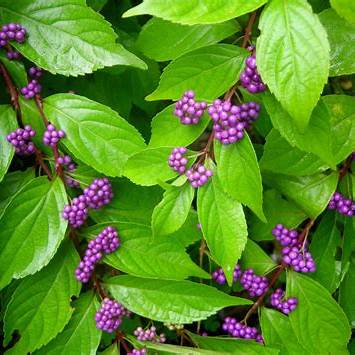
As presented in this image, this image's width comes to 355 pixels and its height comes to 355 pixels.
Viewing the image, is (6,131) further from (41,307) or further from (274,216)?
(274,216)

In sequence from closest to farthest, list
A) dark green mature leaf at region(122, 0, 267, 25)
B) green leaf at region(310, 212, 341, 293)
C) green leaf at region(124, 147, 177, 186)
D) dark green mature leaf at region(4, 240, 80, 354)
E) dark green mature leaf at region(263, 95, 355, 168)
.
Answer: dark green mature leaf at region(122, 0, 267, 25) < dark green mature leaf at region(263, 95, 355, 168) < green leaf at region(124, 147, 177, 186) < dark green mature leaf at region(4, 240, 80, 354) < green leaf at region(310, 212, 341, 293)

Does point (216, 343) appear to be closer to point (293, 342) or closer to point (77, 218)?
point (293, 342)

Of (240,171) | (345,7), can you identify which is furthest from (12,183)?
(345,7)

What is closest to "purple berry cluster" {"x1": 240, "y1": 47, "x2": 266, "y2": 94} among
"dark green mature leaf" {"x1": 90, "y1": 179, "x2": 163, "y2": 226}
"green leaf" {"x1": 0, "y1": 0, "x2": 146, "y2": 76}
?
"green leaf" {"x1": 0, "y1": 0, "x2": 146, "y2": 76}

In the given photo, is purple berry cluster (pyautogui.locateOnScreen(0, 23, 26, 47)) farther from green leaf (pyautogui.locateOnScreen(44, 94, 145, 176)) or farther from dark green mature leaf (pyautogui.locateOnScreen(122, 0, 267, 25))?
dark green mature leaf (pyautogui.locateOnScreen(122, 0, 267, 25))

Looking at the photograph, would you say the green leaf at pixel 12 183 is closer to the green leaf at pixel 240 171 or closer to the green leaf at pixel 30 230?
the green leaf at pixel 30 230

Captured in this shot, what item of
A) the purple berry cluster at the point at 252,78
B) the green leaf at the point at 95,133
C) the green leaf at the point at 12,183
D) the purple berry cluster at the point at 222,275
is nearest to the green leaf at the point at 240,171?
the purple berry cluster at the point at 252,78
